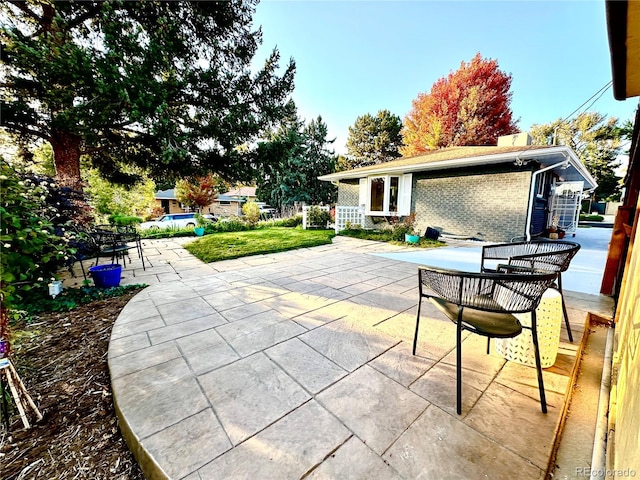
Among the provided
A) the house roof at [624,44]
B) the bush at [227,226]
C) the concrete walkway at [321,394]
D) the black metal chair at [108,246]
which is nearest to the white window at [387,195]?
the bush at [227,226]

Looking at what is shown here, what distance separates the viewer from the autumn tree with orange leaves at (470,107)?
16016mm

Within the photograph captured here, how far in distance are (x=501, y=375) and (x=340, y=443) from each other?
1305 millimetres

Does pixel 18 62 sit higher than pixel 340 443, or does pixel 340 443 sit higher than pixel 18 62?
pixel 18 62

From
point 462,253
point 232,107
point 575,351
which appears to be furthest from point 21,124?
point 462,253

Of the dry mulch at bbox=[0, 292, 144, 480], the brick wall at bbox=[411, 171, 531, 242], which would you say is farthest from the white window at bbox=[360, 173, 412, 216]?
the dry mulch at bbox=[0, 292, 144, 480]

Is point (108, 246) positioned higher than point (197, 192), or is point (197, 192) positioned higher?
point (197, 192)

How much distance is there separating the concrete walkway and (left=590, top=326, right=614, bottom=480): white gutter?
6.0 inches

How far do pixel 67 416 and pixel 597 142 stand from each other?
3154cm

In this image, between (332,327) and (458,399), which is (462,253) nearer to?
(332,327)

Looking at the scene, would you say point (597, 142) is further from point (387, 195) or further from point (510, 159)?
point (387, 195)

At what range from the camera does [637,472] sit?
25.5 inches

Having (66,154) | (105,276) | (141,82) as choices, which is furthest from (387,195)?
(66,154)

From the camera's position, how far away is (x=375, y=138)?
72.7 ft

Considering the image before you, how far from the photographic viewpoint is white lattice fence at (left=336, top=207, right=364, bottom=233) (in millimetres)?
10406
